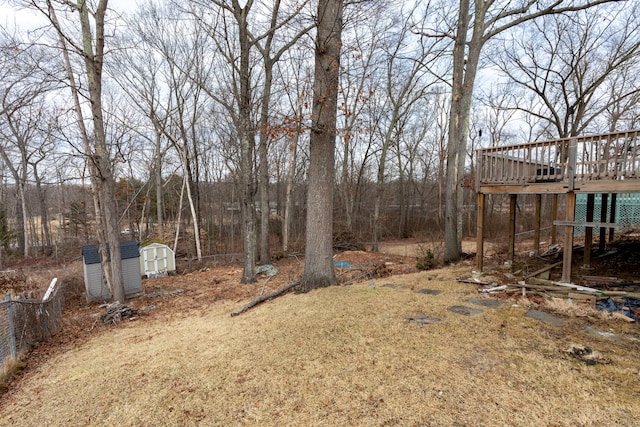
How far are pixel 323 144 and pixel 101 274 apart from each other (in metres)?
7.37

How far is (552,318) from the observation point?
4180 millimetres

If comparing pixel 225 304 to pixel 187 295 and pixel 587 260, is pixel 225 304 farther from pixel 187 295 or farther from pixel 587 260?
pixel 587 260

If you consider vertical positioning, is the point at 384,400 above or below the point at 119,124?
below

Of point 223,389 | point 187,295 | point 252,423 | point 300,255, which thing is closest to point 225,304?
point 187,295

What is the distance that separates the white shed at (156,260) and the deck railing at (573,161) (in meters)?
10.8

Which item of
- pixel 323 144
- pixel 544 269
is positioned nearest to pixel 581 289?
pixel 544 269

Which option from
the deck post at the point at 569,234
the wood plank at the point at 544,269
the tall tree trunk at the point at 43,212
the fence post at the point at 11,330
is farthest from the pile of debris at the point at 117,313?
the tall tree trunk at the point at 43,212

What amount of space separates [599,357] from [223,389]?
3.70m

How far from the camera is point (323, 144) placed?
6055 millimetres

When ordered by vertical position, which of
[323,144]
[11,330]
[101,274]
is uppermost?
[323,144]

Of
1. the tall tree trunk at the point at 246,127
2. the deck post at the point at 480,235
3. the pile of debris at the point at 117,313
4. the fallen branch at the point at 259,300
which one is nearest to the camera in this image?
the fallen branch at the point at 259,300

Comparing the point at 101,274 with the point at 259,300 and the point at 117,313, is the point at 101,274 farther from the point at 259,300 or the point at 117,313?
the point at 259,300

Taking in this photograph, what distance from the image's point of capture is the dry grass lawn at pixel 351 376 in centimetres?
243

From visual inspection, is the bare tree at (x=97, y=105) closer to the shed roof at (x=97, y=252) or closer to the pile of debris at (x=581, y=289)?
the shed roof at (x=97, y=252)
